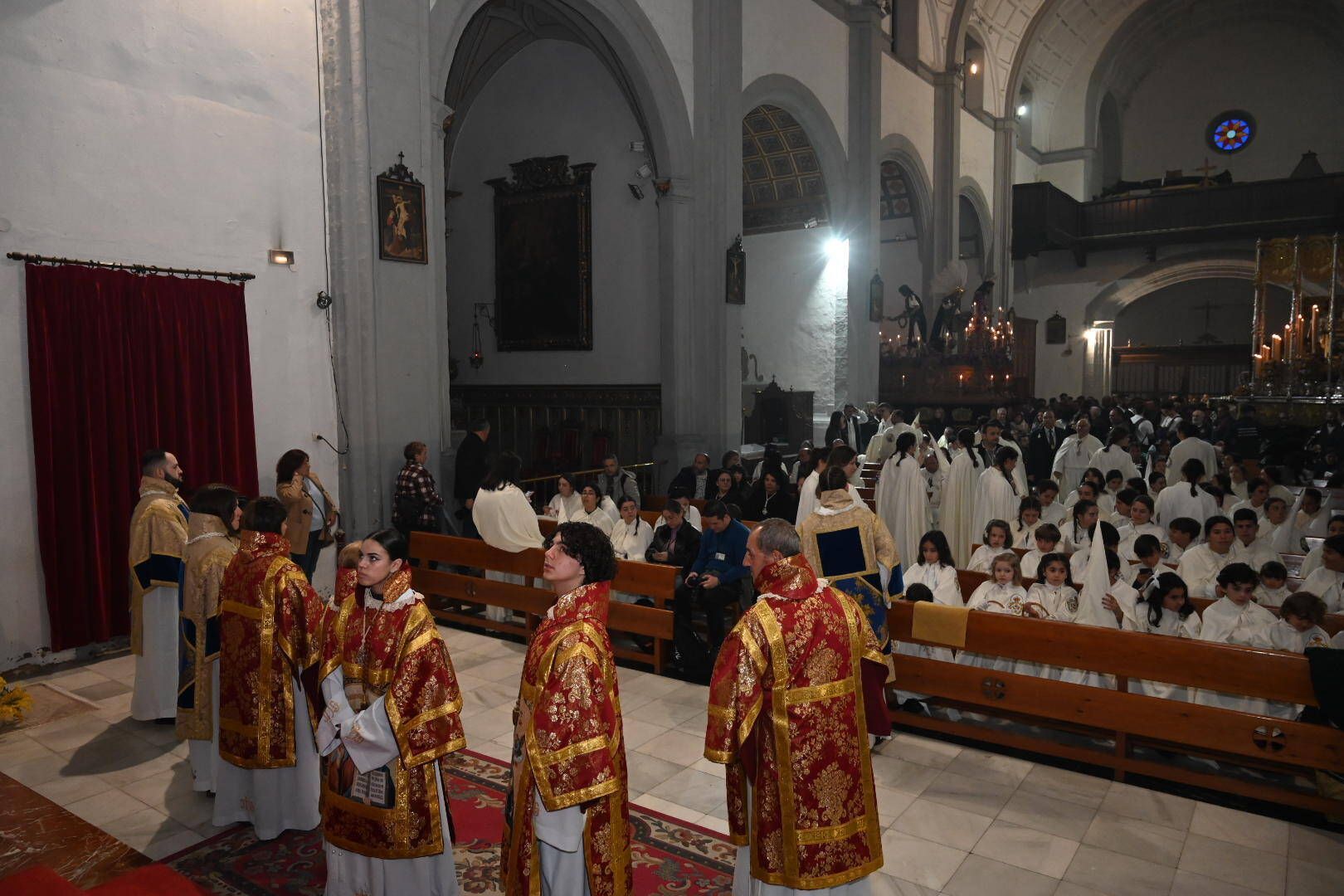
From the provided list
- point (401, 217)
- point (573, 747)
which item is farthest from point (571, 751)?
point (401, 217)

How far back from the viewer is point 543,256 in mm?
14461

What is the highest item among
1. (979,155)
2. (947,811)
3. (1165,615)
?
(979,155)

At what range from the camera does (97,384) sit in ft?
21.9

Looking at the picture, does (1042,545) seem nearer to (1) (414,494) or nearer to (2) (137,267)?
(1) (414,494)

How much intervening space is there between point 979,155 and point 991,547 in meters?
18.5

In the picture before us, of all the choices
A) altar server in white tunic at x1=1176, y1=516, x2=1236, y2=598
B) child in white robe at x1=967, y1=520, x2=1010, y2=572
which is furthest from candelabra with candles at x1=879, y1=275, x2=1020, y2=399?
altar server in white tunic at x1=1176, y1=516, x2=1236, y2=598

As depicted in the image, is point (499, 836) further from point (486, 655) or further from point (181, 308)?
point (181, 308)

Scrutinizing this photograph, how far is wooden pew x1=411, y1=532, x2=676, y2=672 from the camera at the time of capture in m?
6.53

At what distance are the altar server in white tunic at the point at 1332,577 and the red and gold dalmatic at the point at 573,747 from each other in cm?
523

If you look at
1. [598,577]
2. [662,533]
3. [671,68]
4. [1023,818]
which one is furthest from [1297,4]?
[598,577]

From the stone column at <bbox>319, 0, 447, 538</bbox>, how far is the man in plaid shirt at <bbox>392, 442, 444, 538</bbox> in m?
0.31

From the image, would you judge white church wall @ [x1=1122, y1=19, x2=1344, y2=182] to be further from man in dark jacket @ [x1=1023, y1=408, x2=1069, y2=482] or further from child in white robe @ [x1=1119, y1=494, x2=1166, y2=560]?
child in white robe @ [x1=1119, y1=494, x2=1166, y2=560]

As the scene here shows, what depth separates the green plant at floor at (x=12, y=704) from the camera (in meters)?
5.41

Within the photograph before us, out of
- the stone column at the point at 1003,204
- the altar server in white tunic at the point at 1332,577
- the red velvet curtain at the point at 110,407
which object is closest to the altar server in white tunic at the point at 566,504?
the red velvet curtain at the point at 110,407
